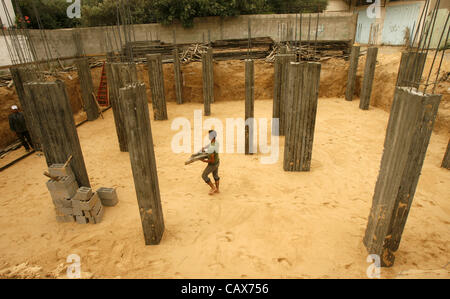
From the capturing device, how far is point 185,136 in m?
8.59

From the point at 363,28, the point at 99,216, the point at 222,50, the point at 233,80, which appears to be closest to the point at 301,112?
the point at 99,216

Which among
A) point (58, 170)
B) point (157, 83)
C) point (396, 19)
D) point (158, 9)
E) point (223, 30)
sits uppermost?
point (158, 9)

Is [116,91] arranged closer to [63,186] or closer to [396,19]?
A: [63,186]

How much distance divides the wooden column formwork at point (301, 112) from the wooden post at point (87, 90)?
8.54m

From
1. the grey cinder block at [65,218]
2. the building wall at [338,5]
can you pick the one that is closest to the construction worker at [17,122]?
the grey cinder block at [65,218]

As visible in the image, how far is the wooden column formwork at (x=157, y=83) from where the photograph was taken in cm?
955

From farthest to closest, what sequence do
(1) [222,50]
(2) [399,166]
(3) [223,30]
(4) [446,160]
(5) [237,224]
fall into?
1. (3) [223,30]
2. (1) [222,50]
3. (4) [446,160]
4. (5) [237,224]
5. (2) [399,166]

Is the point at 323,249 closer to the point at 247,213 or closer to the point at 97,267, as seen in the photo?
the point at 247,213

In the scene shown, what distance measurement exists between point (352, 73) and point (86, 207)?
37.7 feet

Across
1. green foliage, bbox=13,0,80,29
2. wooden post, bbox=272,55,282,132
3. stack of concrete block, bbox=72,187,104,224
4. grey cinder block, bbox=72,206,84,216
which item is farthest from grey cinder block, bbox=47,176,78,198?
green foliage, bbox=13,0,80,29

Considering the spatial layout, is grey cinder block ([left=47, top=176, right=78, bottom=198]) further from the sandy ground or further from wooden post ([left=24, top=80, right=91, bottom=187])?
the sandy ground

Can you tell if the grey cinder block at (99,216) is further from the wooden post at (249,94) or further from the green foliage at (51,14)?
the green foliage at (51,14)

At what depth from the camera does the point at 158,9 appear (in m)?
16.3

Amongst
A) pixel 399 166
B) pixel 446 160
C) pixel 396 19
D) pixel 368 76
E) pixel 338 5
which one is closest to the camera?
pixel 399 166
